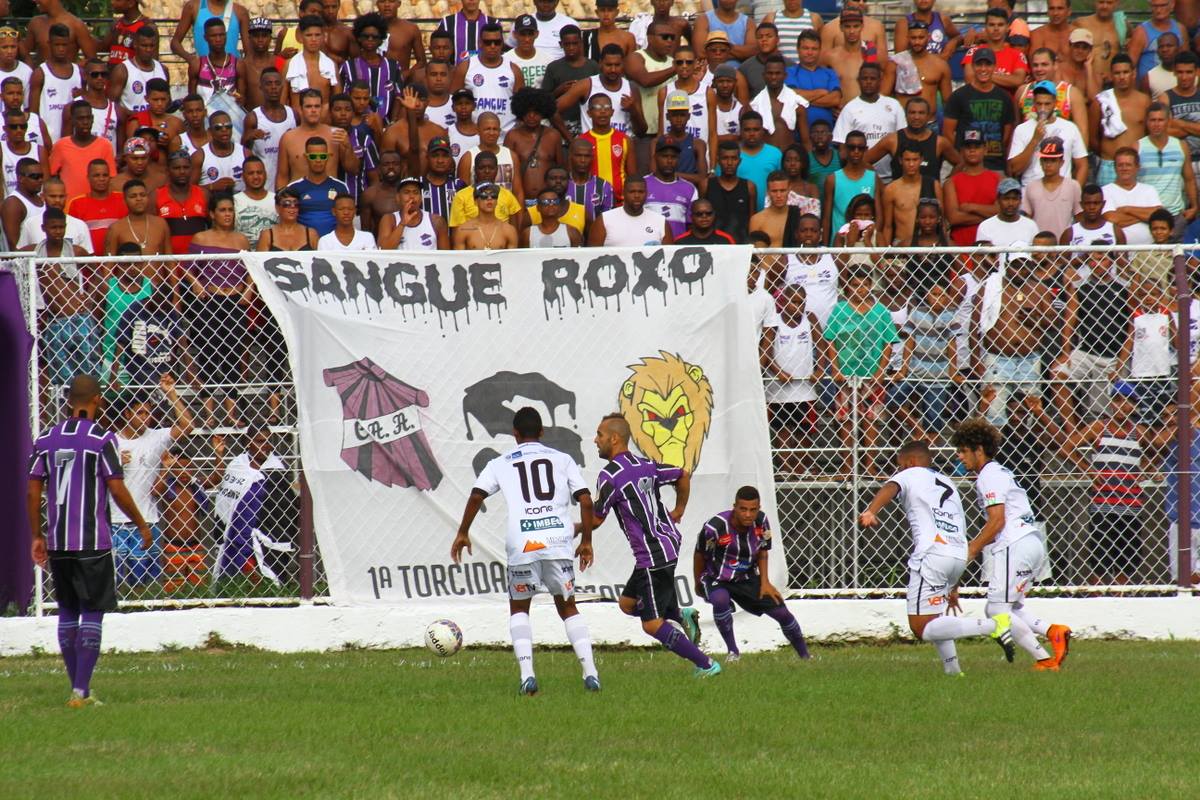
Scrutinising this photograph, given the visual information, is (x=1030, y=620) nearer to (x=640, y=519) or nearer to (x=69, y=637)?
(x=640, y=519)

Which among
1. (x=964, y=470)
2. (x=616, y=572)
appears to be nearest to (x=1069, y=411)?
(x=964, y=470)

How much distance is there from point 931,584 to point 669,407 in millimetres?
2498

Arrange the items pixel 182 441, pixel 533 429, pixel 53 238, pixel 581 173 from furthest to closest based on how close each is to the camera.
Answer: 1. pixel 581 173
2. pixel 53 238
3. pixel 182 441
4. pixel 533 429

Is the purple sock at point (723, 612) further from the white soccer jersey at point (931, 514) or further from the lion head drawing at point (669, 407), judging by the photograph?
the white soccer jersey at point (931, 514)

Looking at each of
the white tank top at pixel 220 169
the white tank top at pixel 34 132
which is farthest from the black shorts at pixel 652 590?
the white tank top at pixel 34 132

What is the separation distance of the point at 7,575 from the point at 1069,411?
790 centimetres

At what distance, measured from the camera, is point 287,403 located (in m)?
12.1

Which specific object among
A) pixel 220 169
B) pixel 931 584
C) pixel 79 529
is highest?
pixel 220 169

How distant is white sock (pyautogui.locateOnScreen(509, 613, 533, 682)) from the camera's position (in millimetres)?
9609

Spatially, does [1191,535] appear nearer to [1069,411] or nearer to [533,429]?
[1069,411]

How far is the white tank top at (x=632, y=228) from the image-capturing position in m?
14.4

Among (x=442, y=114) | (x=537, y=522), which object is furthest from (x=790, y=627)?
(x=442, y=114)

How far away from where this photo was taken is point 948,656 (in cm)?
1061

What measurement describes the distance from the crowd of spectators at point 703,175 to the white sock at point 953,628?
74.1 inches
